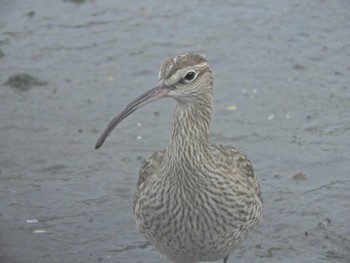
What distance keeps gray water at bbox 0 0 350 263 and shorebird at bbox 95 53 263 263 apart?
120 cm

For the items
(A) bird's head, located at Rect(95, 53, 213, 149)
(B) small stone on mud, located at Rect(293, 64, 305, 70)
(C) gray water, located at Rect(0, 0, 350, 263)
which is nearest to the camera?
(A) bird's head, located at Rect(95, 53, 213, 149)

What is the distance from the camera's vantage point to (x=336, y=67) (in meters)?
11.0

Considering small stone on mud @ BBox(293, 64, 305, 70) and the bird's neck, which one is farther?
small stone on mud @ BBox(293, 64, 305, 70)

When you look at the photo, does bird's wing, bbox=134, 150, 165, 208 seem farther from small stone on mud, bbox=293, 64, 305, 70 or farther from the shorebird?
small stone on mud, bbox=293, 64, 305, 70

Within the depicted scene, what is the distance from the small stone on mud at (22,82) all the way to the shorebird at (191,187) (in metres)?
4.51

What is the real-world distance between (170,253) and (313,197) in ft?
7.47

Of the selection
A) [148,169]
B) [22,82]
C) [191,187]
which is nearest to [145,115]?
[22,82]

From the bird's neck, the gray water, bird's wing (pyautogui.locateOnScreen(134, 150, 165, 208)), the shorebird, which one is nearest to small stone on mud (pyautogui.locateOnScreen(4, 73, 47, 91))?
the gray water

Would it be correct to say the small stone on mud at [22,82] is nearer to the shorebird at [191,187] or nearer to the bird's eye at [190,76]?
the shorebird at [191,187]

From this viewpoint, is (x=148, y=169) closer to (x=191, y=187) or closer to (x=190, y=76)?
(x=191, y=187)

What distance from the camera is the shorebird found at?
624cm

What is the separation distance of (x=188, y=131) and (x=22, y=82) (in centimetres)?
508

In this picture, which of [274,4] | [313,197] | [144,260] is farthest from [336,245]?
[274,4]

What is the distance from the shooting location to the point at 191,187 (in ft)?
21.3
